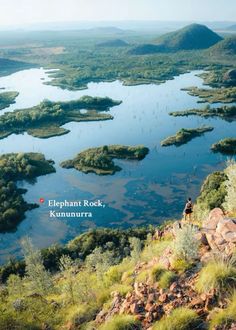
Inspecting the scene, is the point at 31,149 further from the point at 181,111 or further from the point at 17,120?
the point at 181,111

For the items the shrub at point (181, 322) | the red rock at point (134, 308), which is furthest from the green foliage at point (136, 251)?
the shrub at point (181, 322)

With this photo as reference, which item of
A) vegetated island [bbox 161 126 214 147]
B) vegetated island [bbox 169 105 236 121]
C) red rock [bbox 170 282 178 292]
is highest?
red rock [bbox 170 282 178 292]

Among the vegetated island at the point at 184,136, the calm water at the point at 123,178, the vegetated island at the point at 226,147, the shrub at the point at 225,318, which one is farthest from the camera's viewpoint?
the vegetated island at the point at 184,136

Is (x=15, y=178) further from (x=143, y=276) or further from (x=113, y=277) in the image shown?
(x=143, y=276)

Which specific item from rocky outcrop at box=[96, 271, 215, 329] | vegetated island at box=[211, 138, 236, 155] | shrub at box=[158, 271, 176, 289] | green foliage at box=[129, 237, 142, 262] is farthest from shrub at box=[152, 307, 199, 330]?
vegetated island at box=[211, 138, 236, 155]

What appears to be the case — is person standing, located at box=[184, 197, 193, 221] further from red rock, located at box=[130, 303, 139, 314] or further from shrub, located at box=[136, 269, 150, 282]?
red rock, located at box=[130, 303, 139, 314]

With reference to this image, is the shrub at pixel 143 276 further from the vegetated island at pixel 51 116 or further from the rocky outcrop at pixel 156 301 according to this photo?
the vegetated island at pixel 51 116

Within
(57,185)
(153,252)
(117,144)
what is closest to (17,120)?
(117,144)

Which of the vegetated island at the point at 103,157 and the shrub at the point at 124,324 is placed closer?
the shrub at the point at 124,324
